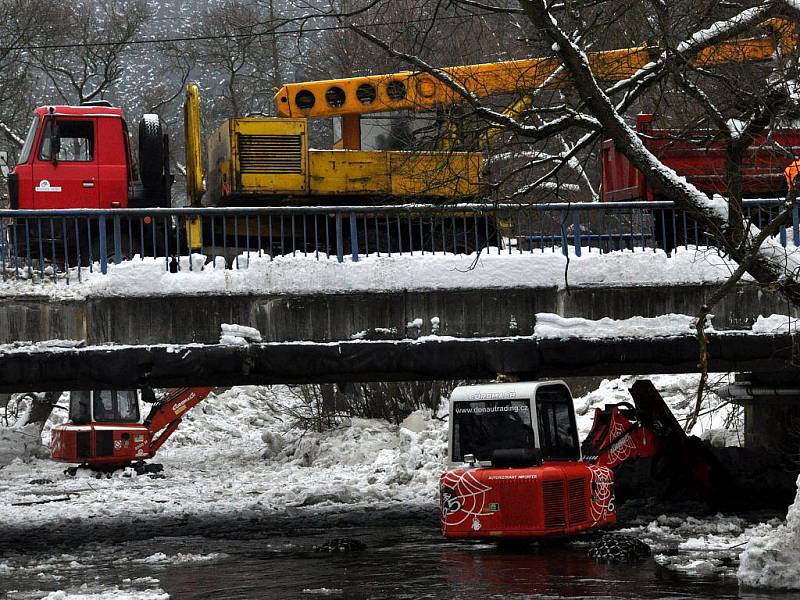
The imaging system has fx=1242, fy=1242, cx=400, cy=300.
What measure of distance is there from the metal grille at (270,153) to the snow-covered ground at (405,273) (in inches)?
198

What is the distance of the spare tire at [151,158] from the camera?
866 inches

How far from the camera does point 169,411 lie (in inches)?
1216

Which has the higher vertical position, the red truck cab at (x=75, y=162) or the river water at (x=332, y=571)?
the red truck cab at (x=75, y=162)

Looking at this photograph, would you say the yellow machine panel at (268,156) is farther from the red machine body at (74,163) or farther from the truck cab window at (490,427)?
the truck cab window at (490,427)

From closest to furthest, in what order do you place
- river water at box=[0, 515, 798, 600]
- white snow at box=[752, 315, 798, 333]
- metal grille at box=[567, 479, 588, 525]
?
river water at box=[0, 515, 798, 600] → metal grille at box=[567, 479, 588, 525] → white snow at box=[752, 315, 798, 333]

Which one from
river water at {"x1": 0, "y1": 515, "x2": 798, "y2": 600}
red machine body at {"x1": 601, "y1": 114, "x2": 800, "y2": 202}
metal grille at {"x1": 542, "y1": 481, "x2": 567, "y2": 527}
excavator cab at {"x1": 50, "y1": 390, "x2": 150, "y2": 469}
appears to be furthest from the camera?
excavator cab at {"x1": 50, "y1": 390, "x2": 150, "y2": 469}

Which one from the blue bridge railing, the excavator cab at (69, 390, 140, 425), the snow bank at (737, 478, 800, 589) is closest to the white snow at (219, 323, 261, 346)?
the blue bridge railing

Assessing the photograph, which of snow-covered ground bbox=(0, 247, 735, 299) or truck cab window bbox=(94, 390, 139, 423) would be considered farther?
truck cab window bbox=(94, 390, 139, 423)

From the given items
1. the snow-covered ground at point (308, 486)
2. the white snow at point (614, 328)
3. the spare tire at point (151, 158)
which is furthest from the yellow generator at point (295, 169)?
the snow-covered ground at point (308, 486)

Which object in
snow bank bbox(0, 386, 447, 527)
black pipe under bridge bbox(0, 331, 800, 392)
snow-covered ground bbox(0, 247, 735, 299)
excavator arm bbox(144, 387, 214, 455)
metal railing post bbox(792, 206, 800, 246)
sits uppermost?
metal railing post bbox(792, 206, 800, 246)

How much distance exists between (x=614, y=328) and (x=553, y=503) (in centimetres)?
329

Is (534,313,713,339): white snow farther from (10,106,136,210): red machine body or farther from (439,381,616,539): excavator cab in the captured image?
(10,106,136,210): red machine body

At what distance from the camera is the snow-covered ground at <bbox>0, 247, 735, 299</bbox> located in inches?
658

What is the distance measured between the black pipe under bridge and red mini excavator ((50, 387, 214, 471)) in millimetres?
11901
